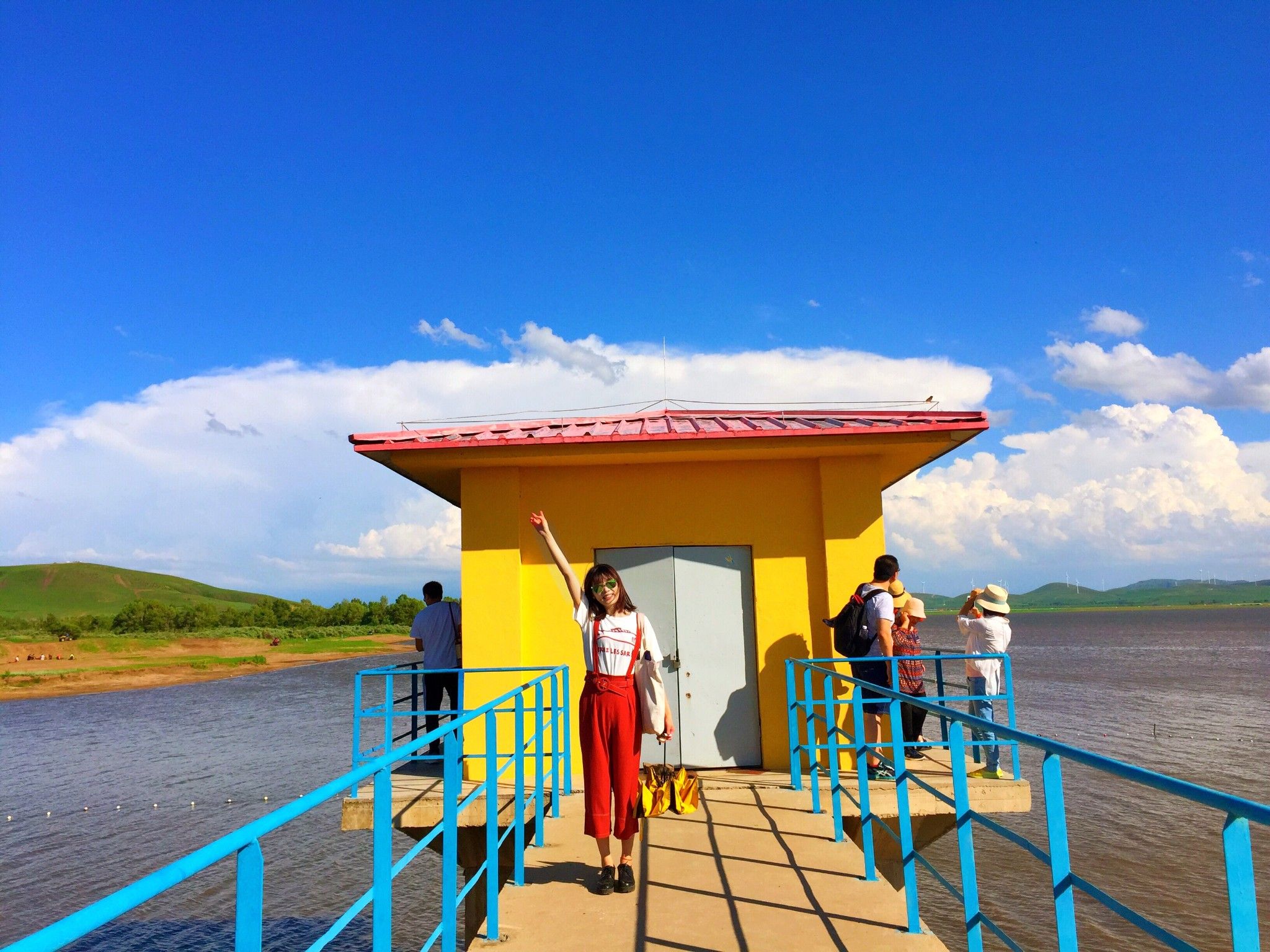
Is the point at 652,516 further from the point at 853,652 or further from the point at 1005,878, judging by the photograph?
the point at 1005,878

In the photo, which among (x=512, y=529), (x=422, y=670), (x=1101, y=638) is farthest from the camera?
(x=1101, y=638)

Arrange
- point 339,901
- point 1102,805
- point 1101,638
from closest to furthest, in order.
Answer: point 339,901, point 1102,805, point 1101,638

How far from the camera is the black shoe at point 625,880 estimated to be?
4992mm

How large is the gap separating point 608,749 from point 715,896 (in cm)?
101

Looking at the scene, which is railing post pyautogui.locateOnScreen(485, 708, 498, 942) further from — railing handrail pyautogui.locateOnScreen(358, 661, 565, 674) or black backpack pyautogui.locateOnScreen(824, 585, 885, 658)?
black backpack pyautogui.locateOnScreen(824, 585, 885, 658)

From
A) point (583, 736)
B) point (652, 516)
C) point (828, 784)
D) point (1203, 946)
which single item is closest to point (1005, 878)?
point (1203, 946)

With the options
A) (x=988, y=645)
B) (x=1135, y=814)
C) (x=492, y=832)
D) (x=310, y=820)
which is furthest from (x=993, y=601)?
(x=310, y=820)

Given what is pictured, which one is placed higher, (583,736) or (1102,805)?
(583,736)

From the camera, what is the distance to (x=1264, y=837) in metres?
16.6

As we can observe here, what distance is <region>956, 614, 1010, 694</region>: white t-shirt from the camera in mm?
8031

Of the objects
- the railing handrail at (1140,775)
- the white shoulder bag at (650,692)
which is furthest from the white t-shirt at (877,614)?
the railing handrail at (1140,775)

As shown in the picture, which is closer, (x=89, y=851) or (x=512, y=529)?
(x=512, y=529)

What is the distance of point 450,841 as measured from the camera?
3.85 meters

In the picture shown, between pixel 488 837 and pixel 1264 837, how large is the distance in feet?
60.0
